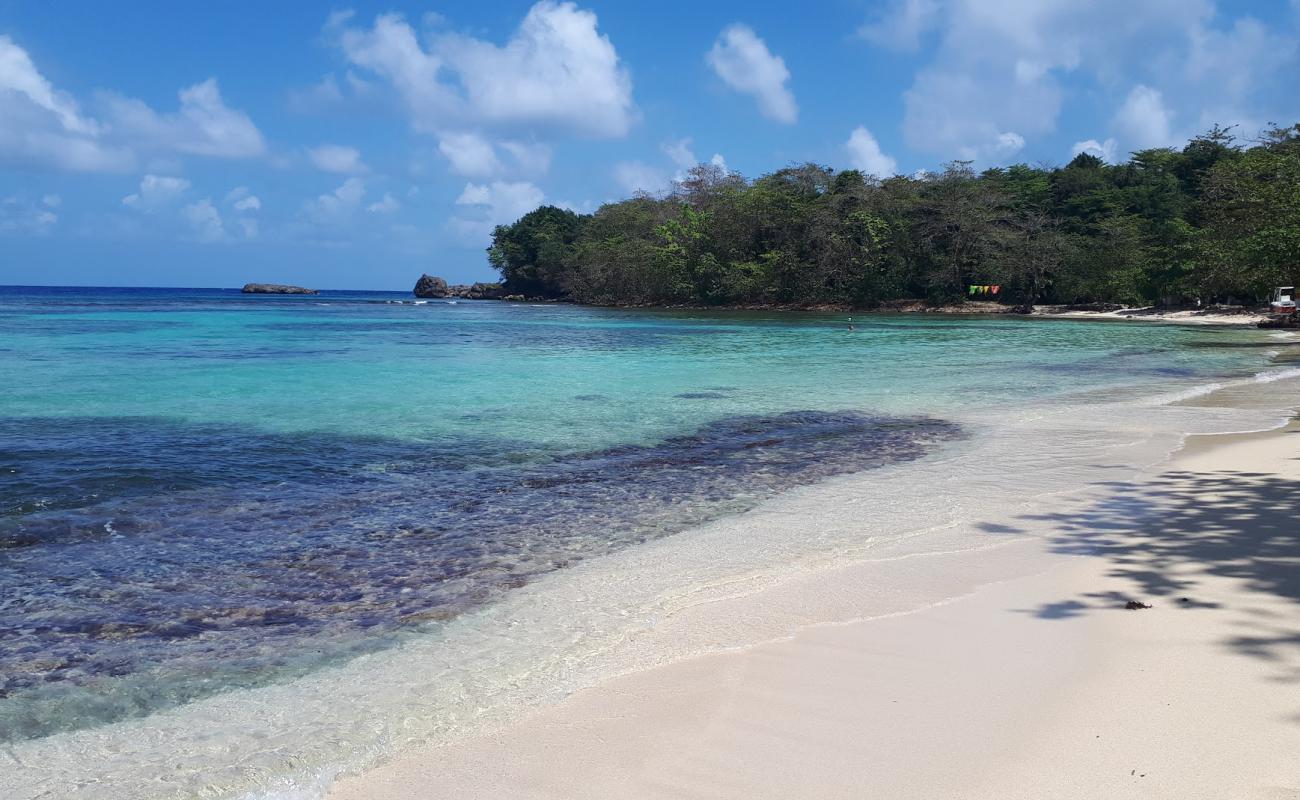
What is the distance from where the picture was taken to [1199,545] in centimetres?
520

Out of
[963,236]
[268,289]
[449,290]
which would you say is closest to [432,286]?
[449,290]

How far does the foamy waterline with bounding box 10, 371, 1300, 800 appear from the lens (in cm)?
306

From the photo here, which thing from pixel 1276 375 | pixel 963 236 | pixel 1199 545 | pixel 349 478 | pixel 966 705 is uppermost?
pixel 963 236

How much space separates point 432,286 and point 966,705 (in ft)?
379

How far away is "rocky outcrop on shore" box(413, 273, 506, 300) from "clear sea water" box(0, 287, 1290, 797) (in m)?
84.4

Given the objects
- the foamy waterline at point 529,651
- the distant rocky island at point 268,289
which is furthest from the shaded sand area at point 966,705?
→ the distant rocky island at point 268,289

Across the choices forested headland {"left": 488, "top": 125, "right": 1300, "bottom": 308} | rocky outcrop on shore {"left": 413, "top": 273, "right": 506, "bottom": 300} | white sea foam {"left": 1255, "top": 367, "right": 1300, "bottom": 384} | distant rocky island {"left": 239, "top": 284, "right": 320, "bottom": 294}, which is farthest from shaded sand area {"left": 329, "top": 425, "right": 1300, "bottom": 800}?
distant rocky island {"left": 239, "top": 284, "right": 320, "bottom": 294}

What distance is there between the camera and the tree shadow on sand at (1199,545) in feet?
12.8

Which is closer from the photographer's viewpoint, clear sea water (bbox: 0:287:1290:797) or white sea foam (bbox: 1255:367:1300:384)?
clear sea water (bbox: 0:287:1290:797)

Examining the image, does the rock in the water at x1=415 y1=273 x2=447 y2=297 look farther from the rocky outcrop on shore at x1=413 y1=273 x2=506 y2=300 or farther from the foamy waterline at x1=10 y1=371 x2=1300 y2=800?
the foamy waterline at x1=10 y1=371 x2=1300 y2=800

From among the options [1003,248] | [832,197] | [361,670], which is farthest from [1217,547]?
[832,197]

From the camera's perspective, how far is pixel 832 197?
200 ft

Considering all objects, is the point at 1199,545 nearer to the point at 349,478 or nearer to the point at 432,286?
the point at 349,478

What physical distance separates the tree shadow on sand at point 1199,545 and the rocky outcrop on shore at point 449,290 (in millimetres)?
102089
